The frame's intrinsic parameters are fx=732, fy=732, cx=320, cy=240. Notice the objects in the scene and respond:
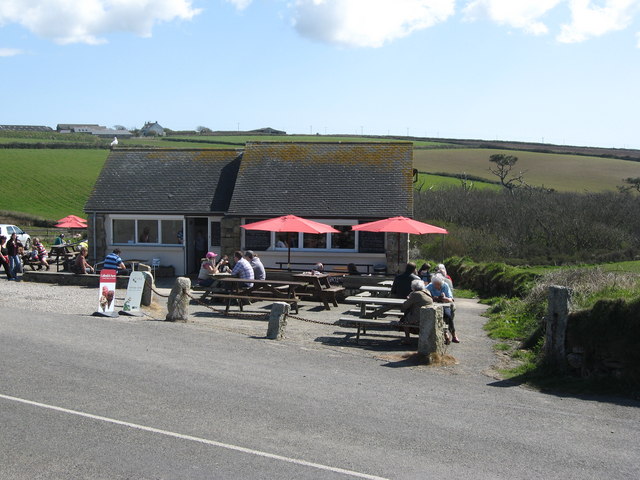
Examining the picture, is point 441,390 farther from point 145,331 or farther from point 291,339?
point 145,331

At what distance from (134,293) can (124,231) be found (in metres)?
10.4

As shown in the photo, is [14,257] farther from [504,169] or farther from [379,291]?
[504,169]

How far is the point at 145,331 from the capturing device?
46.0 ft

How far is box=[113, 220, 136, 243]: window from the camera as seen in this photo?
2623cm

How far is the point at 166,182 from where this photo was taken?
2714cm

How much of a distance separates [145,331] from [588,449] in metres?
8.89

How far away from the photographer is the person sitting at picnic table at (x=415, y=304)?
Answer: 13.0m

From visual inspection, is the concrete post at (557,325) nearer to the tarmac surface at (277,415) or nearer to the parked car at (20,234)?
the tarmac surface at (277,415)

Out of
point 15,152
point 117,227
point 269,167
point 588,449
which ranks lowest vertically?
point 588,449

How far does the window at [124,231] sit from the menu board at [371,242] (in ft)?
27.4

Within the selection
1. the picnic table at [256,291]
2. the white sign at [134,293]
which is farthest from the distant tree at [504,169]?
the white sign at [134,293]

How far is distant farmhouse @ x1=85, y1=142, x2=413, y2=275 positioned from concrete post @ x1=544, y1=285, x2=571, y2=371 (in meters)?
12.2

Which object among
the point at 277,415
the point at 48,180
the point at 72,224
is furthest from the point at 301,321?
Answer: the point at 48,180

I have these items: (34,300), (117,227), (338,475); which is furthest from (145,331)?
(117,227)
